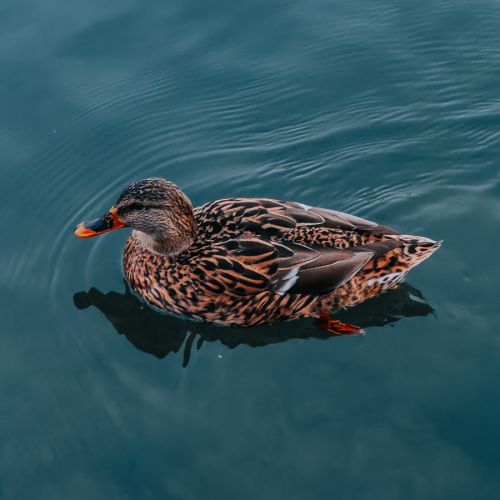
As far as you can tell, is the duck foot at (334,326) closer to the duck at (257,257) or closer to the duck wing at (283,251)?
the duck at (257,257)

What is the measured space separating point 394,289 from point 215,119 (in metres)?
2.98

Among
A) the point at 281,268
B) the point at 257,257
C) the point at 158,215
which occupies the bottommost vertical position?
the point at 281,268

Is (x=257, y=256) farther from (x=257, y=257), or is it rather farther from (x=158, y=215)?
(x=158, y=215)

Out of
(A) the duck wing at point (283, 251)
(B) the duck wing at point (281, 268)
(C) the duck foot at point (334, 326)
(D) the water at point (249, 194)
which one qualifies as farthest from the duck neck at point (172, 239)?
(C) the duck foot at point (334, 326)

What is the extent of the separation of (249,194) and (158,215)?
4.55 feet

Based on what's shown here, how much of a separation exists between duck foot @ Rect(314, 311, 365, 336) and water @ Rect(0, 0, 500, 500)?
0.30 ft

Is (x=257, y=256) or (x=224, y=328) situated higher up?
(x=257, y=256)

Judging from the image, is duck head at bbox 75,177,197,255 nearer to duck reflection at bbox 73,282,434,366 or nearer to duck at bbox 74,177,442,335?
duck at bbox 74,177,442,335

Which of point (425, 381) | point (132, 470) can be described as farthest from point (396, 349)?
point (132, 470)

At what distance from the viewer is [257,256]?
272 inches

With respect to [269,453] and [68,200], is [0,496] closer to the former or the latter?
[269,453]

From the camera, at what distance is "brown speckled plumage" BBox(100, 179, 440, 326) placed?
22.6 feet

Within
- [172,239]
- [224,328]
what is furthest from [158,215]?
[224,328]

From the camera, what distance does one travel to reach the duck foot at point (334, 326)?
22.7 ft
